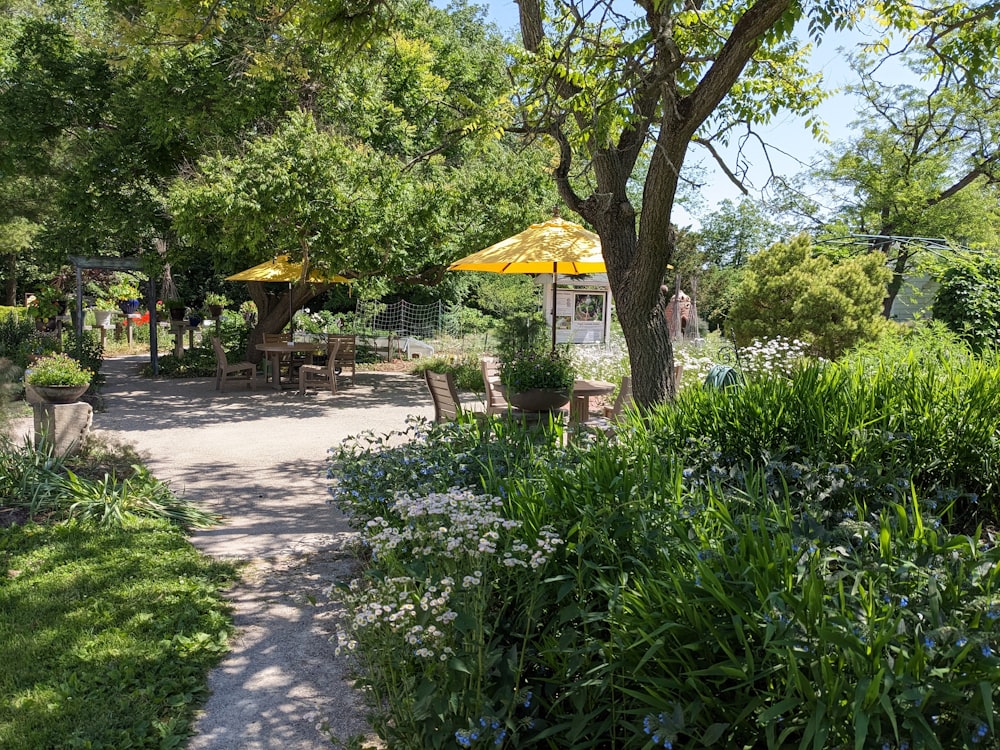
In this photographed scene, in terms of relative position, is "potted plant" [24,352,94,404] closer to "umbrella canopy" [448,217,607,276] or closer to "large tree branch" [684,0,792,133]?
"umbrella canopy" [448,217,607,276]

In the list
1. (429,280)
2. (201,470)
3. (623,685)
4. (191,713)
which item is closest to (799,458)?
(623,685)

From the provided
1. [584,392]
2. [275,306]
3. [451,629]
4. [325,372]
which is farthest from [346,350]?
[451,629]

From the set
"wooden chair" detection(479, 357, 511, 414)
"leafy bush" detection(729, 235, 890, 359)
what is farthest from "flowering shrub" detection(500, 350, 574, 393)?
"leafy bush" detection(729, 235, 890, 359)

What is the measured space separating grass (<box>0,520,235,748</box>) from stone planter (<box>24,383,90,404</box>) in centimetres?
255

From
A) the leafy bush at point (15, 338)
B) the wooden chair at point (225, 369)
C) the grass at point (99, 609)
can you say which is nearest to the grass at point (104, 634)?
the grass at point (99, 609)

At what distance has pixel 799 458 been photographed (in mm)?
3498

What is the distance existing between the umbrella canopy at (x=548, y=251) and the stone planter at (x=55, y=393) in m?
4.44

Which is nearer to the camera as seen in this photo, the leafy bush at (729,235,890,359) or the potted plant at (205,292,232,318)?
the leafy bush at (729,235,890,359)

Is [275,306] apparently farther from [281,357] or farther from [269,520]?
[269,520]

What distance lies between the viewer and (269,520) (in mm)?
5738

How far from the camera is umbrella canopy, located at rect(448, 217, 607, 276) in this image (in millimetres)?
8539

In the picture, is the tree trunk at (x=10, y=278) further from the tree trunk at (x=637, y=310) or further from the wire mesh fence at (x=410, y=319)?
the tree trunk at (x=637, y=310)

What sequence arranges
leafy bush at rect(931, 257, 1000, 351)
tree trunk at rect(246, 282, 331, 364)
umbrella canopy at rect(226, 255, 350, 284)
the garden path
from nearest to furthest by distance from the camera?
the garden path → leafy bush at rect(931, 257, 1000, 351) → umbrella canopy at rect(226, 255, 350, 284) → tree trunk at rect(246, 282, 331, 364)

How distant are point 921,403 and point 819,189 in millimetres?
20781
